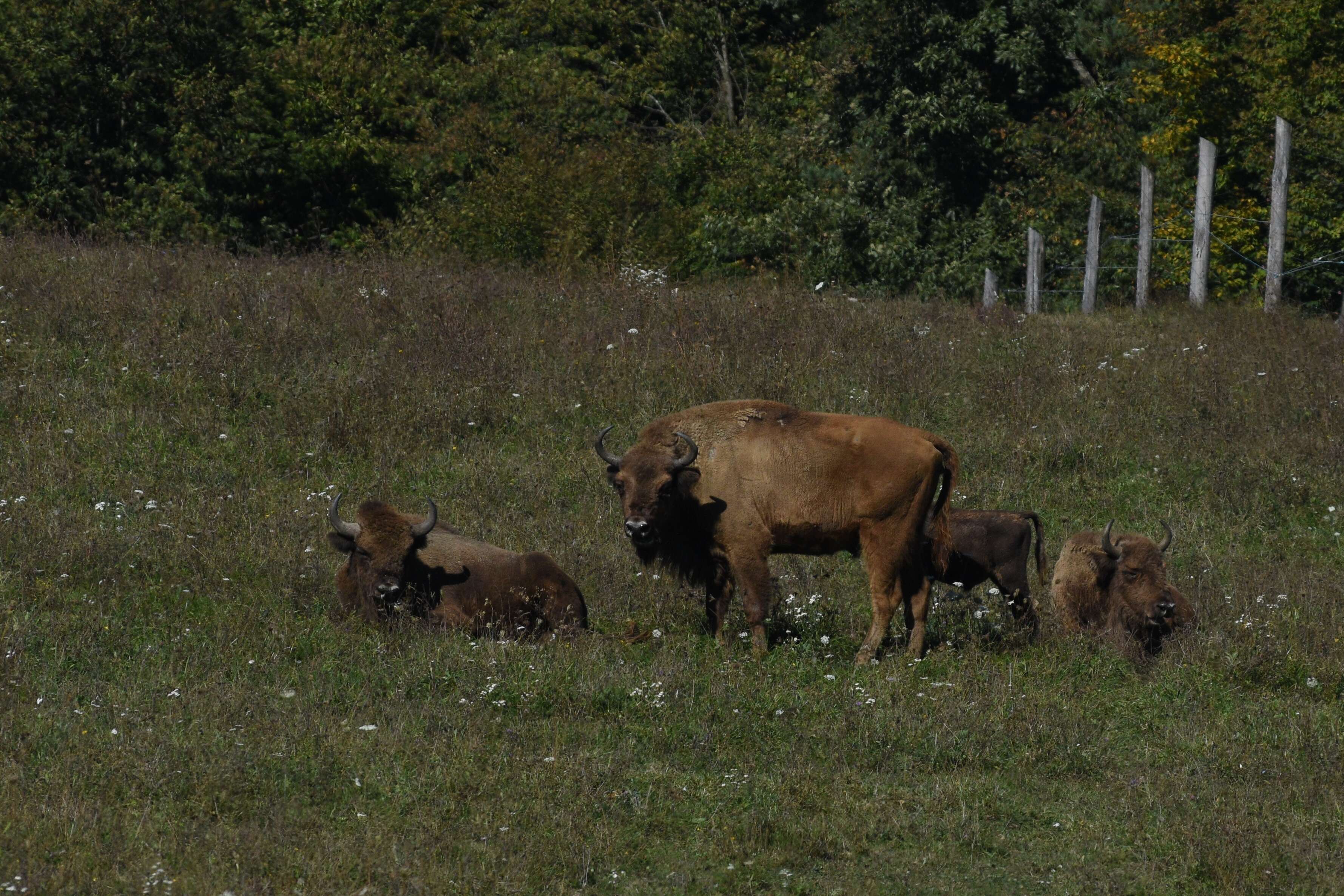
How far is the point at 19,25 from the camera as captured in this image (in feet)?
83.7

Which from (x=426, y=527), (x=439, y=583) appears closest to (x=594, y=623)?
(x=439, y=583)

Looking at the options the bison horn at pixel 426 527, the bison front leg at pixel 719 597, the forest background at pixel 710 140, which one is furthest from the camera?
the forest background at pixel 710 140

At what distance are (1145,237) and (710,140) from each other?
11715 millimetres

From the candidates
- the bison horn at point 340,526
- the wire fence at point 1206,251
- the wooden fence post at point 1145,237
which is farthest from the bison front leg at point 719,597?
the wooden fence post at point 1145,237

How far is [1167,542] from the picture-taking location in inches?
472

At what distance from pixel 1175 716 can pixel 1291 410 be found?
8.18 metres

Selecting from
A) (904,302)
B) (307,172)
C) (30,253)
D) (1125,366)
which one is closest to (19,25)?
(307,172)

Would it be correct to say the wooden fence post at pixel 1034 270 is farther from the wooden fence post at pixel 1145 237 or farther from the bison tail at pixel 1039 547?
the bison tail at pixel 1039 547

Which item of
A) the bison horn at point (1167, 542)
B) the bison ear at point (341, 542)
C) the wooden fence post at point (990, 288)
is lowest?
the bison horn at point (1167, 542)

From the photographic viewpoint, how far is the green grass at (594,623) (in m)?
7.15

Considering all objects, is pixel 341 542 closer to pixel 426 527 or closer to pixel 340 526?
pixel 340 526

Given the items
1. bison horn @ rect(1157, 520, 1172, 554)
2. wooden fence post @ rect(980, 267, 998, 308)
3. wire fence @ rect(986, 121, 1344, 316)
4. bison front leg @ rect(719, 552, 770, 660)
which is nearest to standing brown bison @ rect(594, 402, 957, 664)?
bison front leg @ rect(719, 552, 770, 660)

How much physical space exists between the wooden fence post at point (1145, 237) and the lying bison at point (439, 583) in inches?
568

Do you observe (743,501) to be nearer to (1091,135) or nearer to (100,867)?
(100,867)
